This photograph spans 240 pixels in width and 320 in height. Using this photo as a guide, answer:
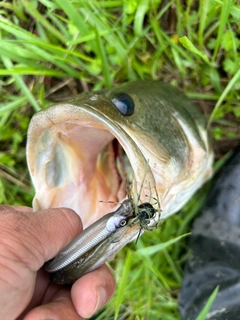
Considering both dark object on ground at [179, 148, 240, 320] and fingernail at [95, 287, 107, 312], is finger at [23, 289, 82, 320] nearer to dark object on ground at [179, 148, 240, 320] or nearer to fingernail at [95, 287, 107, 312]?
fingernail at [95, 287, 107, 312]

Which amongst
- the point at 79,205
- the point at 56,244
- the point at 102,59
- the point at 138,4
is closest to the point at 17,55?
the point at 102,59

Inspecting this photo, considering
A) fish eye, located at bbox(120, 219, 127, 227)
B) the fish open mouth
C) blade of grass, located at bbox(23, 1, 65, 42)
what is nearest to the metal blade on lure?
fish eye, located at bbox(120, 219, 127, 227)

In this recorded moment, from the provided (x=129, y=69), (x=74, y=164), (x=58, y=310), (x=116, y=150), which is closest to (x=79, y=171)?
(x=74, y=164)

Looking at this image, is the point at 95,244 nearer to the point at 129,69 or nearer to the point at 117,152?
the point at 117,152

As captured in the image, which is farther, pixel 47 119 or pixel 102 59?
pixel 102 59

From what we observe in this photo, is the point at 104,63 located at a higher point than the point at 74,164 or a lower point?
higher

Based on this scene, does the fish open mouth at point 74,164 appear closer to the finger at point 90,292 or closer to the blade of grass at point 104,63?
the finger at point 90,292

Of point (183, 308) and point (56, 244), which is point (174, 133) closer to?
point (56, 244)
